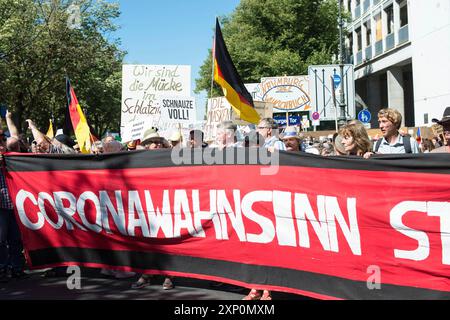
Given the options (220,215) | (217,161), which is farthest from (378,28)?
(220,215)

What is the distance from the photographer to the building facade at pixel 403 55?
2486cm

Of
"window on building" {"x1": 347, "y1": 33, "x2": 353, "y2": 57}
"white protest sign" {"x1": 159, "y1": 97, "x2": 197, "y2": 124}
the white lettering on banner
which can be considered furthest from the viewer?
"window on building" {"x1": 347, "y1": 33, "x2": 353, "y2": 57}

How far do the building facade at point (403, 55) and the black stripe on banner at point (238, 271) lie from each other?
2216 cm

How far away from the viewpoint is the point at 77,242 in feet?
19.5

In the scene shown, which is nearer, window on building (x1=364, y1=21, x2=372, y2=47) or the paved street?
the paved street

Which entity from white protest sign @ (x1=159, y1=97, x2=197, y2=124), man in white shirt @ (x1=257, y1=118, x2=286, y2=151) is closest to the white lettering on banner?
man in white shirt @ (x1=257, y1=118, x2=286, y2=151)

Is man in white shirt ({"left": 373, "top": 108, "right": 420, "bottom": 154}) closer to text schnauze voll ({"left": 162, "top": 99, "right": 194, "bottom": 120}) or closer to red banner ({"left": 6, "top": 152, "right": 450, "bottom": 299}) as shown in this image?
red banner ({"left": 6, "top": 152, "right": 450, "bottom": 299})

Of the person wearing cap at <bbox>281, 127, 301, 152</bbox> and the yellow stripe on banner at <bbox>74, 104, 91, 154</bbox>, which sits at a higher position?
the yellow stripe on banner at <bbox>74, 104, 91, 154</bbox>

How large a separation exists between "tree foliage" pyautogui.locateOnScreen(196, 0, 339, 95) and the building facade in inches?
135

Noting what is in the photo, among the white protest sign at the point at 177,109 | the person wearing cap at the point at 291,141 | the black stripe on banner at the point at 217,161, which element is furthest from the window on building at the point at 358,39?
the black stripe on banner at the point at 217,161

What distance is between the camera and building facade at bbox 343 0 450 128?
979 inches

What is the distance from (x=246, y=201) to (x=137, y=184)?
1.35 meters

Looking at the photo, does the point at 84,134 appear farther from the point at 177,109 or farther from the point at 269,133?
the point at 269,133

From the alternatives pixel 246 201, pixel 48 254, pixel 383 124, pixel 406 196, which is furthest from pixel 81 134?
pixel 406 196
